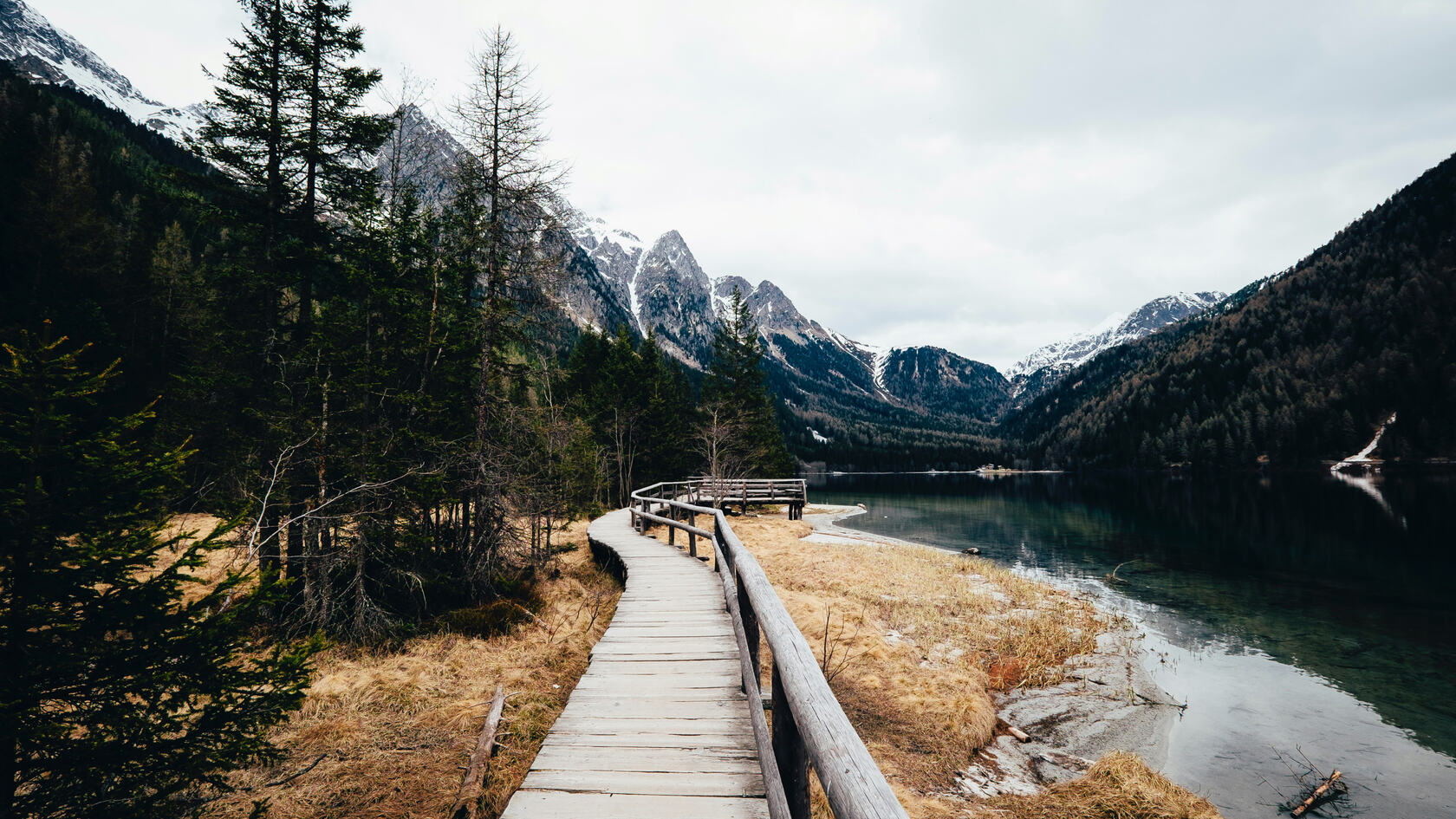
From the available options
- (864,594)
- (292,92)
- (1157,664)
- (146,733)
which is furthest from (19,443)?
(1157,664)

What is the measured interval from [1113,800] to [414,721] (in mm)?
8221

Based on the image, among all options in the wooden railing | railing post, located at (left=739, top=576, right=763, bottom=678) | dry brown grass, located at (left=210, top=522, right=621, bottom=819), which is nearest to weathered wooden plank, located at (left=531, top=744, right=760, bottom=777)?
the wooden railing

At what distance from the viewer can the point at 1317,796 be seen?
7379 millimetres

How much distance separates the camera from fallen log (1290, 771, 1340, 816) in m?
7.09

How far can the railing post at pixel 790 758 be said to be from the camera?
315 centimetres

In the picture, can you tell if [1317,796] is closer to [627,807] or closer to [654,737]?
[654,737]

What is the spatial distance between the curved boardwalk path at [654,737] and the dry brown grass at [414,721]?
3.72ft

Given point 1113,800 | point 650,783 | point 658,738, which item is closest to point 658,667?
point 658,738

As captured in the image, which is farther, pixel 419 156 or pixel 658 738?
pixel 419 156

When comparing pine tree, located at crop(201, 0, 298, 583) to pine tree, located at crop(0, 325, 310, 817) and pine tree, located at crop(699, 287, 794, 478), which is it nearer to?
pine tree, located at crop(0, 325, 310, 817)

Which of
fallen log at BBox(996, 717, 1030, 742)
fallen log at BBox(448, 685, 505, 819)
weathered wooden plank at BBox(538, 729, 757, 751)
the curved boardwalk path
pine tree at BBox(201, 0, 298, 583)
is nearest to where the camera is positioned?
the curved boardwalk path

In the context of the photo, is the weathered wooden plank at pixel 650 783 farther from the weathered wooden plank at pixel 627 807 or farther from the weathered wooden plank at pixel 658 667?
the weathered wooden plank at pixel 658 667

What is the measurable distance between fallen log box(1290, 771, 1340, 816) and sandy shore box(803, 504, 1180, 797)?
1.48 m

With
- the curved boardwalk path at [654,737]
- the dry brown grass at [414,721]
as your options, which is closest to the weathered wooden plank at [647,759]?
the curved boardwalk path at [654,737]
